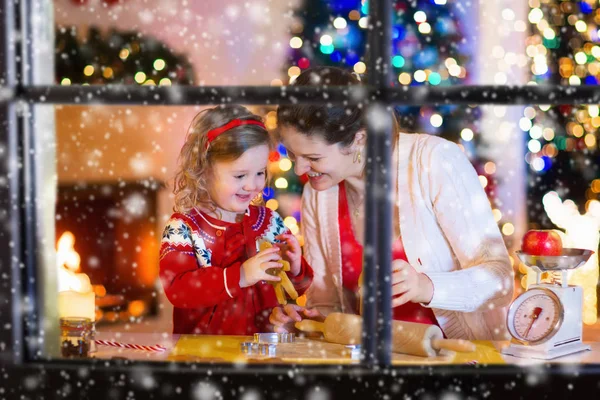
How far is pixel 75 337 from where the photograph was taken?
1438mm

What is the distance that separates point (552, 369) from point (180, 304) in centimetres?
115

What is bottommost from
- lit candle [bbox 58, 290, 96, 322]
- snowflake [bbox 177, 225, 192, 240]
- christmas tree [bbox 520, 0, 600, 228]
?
lit candle [bbox 58, 290, 96, 322]

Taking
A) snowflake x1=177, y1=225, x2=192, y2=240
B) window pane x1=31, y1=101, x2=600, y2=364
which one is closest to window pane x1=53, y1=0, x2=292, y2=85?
window pane x1=31, y1=101, x2=600, y2=364

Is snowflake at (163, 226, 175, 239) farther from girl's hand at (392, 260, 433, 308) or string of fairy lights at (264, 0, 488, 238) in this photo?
string of fairy lights at (264, 0, 488, 238)

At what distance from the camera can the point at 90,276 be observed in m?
4.68

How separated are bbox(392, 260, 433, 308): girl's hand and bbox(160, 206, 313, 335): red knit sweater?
1.73 feet

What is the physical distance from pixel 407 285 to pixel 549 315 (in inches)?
12.7

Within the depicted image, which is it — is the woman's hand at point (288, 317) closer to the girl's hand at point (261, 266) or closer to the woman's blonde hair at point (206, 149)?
the girl's hand at point (261, 266)

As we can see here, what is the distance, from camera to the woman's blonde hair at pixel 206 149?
2217mm

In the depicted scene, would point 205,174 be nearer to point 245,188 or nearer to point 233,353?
point 245,188

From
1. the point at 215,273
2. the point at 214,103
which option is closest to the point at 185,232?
the point at 215,273

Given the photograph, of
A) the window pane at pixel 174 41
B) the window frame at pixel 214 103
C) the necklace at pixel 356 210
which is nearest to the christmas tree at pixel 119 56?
the window pane at pixel 174 41

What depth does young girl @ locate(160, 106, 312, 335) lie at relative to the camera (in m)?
2.09

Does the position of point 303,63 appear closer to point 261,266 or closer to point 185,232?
point 185,232
